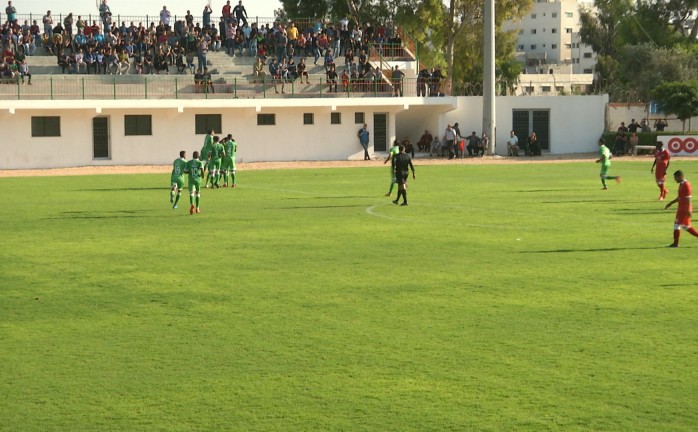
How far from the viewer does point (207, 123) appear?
54.5 m

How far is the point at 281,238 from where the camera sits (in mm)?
22828

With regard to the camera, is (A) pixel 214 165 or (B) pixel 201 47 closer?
(A) pixel 214 165

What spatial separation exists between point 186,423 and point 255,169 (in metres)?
41.0

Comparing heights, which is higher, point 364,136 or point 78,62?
point 78,62

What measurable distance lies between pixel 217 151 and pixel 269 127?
1926cm

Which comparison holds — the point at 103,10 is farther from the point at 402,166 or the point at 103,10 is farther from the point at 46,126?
the point at 402,166

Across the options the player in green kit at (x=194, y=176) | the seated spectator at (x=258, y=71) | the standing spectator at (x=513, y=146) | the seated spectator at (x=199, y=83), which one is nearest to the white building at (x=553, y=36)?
the standing spectator at (x=513, y=146)

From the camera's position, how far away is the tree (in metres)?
60.2

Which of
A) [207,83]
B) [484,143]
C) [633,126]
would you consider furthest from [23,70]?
[633,126]

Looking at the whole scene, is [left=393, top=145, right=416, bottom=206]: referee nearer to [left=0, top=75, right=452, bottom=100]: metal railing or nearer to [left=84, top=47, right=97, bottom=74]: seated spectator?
[left=0, top=75, right=452, bottom=100]: metal railing

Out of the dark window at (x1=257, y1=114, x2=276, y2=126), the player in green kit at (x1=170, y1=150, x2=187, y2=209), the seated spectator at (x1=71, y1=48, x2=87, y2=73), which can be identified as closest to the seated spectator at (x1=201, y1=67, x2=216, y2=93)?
the dark window at (x1=257, y1=114, x2=276, y2=126)

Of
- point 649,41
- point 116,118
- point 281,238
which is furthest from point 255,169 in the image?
point 649,41

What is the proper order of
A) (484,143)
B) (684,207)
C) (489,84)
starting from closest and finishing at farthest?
(684,207), (489,84), (484,143)

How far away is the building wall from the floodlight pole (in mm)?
1949
